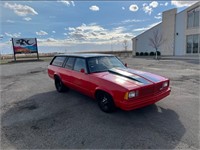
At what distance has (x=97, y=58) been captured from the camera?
5.11 meters

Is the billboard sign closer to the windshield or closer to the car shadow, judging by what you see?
the car shadow

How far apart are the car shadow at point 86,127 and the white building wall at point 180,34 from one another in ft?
80.0

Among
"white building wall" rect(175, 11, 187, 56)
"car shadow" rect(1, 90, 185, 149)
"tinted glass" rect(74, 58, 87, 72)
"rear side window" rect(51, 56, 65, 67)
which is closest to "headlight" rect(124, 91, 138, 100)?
"car shadow" rect(1, 90, 185, 149)

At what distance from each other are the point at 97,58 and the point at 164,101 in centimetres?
266

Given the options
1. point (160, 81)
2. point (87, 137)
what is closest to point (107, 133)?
point (87, 137)

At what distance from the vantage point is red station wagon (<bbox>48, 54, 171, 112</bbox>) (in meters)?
3.60

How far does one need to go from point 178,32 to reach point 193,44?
3.53m

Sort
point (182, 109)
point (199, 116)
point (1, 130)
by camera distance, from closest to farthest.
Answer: point (1, 130)
point (199, 116)
point (182, 109)

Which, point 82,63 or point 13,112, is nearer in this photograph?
point 13,112

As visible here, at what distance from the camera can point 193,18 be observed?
23.3m

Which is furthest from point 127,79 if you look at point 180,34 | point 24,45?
point 24,45

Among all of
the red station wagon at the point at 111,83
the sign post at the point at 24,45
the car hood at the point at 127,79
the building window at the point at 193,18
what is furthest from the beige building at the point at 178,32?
the sign post at the point at 24,45

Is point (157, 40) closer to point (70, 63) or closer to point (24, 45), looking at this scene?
point (24, 45)

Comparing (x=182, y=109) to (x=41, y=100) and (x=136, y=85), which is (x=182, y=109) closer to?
(x=136, y=85)
